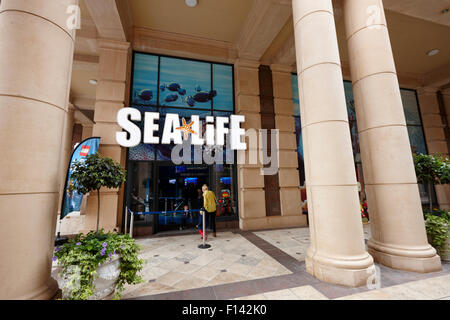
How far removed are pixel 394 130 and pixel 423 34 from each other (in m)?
8.41

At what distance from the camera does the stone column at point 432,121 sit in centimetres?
1195

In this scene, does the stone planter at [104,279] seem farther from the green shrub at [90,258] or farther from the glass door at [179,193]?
the glass door at [179,193]

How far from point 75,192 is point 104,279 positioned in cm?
416

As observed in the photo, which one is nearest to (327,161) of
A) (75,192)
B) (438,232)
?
(438,232)

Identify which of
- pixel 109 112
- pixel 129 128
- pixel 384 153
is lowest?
pixel 384 153

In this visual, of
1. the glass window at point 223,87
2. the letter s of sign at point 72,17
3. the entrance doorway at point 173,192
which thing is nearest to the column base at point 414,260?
the entrance doorway at point 173,192

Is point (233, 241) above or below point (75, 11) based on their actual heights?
below

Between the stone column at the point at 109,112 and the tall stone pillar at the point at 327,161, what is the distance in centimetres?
619

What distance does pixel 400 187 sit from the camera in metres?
4.24

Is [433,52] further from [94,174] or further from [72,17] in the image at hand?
[94,174]

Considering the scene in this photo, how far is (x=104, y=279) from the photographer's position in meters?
2.88

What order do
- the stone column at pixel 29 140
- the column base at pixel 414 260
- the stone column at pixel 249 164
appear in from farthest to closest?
the stone column at pixel 249 164, the column base at pixel 414 260, the stone column at pixel 29 140
